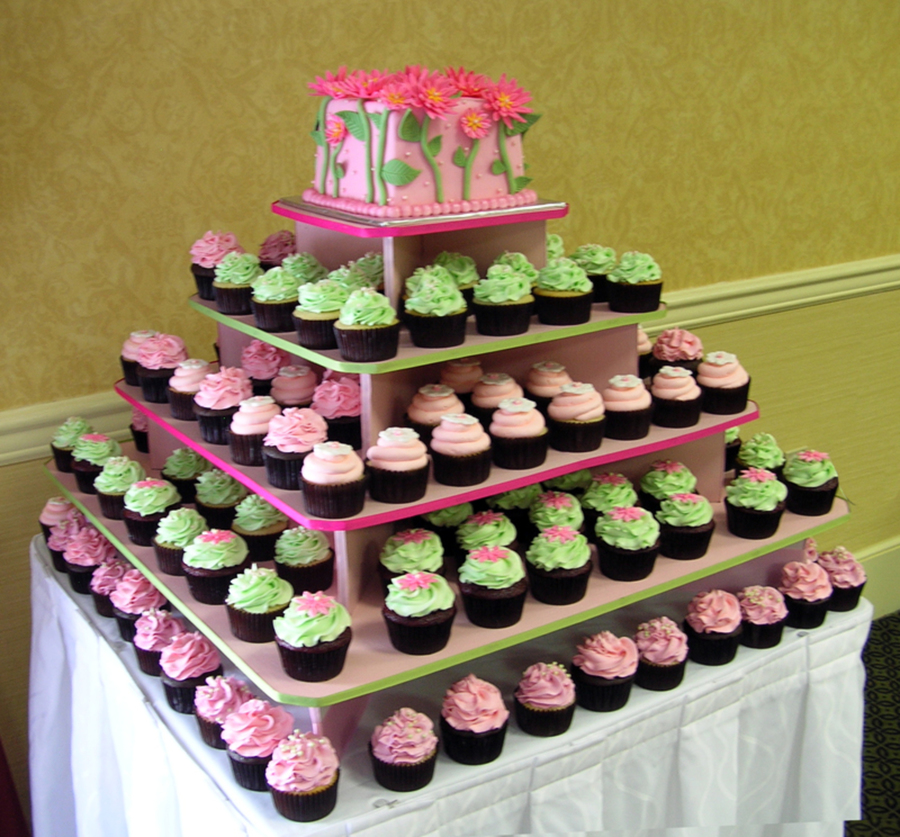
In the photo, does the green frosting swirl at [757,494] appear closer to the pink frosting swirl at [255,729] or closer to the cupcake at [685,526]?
the cupcake at [685,526]

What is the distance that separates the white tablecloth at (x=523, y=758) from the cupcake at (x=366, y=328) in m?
0.63

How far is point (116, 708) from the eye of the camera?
6.03ft

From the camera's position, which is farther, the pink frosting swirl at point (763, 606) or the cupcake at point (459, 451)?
the pink frosting swirl at point (763, 606)

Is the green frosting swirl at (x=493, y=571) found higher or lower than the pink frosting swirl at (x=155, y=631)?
higher

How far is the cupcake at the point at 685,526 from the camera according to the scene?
1.79 metres

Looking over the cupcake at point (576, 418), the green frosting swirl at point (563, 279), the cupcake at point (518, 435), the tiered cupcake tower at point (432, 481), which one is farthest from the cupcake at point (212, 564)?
the green frosting swirl at point (563, 279)

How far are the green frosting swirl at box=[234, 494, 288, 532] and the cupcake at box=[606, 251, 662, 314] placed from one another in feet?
2.39

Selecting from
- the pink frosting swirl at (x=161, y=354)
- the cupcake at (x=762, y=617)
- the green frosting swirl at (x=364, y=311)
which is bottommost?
the cupcake at (x=762, y=617)

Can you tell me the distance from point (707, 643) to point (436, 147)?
3.33 feet

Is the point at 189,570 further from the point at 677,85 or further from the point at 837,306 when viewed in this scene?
the point at 837,306

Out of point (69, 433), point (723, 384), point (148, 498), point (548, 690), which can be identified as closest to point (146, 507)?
point (148, 498)

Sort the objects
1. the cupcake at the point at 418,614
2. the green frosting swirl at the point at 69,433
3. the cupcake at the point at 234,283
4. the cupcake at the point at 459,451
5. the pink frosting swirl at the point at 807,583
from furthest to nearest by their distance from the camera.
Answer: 1. the green frosting swirl at the point at 69,433
2. the pink frosting swirl at the point at 807,583
3. the cupcake at the point at 234,283
4. the cupcake at the point at 459,451
5. the cupcake at the point at 418,614

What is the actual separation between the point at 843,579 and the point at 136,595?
54.5 inches

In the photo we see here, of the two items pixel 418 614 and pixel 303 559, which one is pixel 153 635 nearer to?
pixel 303 559
